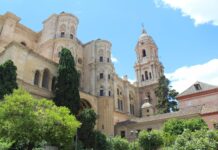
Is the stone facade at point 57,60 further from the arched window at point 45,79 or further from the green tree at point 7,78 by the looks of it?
the green tree at point 7,78

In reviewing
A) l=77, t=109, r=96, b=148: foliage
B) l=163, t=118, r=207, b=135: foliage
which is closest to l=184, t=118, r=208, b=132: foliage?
l=163, t=118, r=207, b=135: foliage

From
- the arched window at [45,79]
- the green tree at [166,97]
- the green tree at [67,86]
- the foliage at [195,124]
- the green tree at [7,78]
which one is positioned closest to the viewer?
the green tree at [7,78]

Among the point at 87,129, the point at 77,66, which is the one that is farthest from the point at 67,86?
the point at 77,66

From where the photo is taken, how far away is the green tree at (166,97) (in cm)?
4000

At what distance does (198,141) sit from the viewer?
14.7 meters

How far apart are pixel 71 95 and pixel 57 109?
8449 mm

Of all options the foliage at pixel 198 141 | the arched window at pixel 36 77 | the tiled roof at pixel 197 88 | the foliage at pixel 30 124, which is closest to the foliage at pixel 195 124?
the tiled roof at pixel 197 88

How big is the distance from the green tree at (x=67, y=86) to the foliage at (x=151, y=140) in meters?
7.89

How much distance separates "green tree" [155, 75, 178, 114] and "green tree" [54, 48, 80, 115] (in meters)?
19.1

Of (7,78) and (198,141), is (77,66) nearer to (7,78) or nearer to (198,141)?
(7,78)

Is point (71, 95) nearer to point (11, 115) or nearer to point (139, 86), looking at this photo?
point (11, 115)

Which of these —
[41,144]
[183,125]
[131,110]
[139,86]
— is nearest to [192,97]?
[183,125]

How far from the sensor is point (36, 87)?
24703 mm

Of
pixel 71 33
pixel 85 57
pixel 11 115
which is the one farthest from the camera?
pixel 85 57
